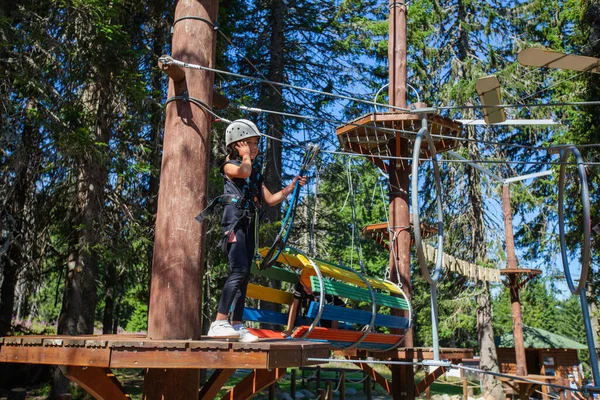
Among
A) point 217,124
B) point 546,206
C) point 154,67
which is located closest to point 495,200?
point 546,206

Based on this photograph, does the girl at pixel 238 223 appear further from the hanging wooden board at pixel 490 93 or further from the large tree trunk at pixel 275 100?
the large tree trunk at pixel 275 100

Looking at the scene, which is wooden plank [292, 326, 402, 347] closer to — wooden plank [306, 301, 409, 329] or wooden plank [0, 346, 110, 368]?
wooden plank [306, 301, 409, 329]

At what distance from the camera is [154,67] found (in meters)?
11.6

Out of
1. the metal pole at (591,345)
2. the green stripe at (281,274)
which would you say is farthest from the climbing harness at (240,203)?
the metal pole at (591,345)

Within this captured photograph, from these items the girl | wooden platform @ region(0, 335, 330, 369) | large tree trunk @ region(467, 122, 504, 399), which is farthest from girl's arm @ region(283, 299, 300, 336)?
large tree trunk @ region(467, 122, 504, 399)

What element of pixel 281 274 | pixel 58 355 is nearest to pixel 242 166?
pixel 58 355

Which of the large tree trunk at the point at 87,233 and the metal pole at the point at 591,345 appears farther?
the large tree trunk at the point at 87,233

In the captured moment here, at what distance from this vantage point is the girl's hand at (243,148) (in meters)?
4.10

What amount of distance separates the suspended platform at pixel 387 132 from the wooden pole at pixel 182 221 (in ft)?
9.50

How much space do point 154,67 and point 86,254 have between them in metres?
4.07

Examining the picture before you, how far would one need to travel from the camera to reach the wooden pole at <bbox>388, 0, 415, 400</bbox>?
758 cm

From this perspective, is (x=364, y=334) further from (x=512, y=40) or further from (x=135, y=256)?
(x=512, y=40)

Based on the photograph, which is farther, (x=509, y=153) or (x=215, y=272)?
(x=509, y=153)

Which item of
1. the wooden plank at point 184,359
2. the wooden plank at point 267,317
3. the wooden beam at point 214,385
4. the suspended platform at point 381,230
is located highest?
the suspended platform at point 381,230
